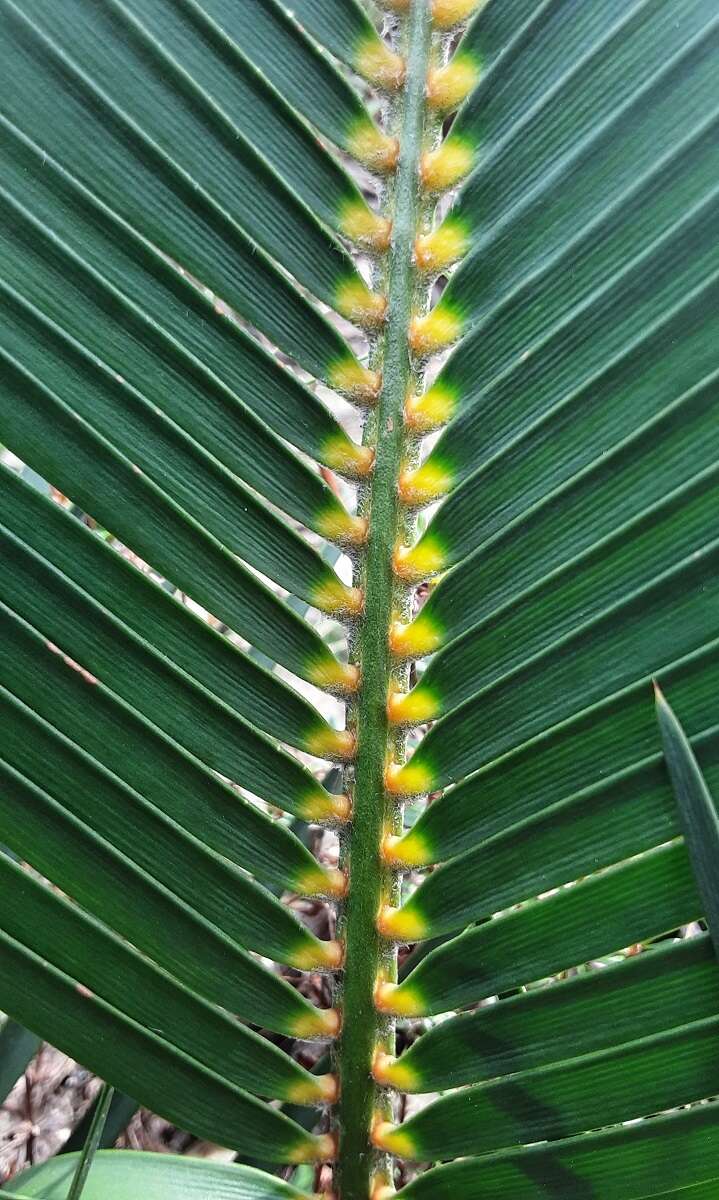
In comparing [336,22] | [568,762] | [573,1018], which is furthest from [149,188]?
[573,1018]

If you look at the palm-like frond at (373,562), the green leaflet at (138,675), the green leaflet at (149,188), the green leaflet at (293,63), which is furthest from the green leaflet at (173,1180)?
the green leaflet at (293,63)

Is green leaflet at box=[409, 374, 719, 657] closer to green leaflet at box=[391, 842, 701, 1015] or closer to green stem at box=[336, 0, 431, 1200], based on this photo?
green stem at box=[336, 0, 431, 1200]

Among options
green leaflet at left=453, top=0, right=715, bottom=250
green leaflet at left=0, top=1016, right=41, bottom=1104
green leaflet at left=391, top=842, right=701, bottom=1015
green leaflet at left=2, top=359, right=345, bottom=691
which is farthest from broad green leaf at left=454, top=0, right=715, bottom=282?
green leaflet at left=0, top=1016, right=41, bottom=1104

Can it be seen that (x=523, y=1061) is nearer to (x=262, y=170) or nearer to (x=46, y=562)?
(x=46, y=562)

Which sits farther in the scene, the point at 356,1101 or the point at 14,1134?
the point at 14,1134

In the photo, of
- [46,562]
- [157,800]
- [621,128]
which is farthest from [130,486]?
[621,128]

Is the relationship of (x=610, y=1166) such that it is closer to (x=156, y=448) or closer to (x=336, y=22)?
(x=156, y=448)
